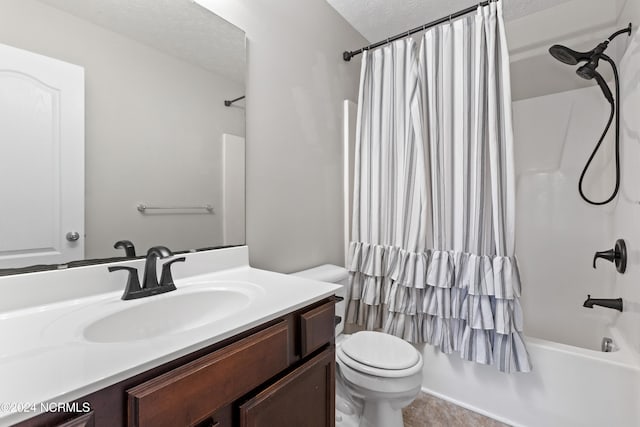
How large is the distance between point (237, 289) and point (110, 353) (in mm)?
507

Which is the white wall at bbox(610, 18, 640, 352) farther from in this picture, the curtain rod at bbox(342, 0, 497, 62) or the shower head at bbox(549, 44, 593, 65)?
the curtain rod at bbox(342, 0, 497, 62)

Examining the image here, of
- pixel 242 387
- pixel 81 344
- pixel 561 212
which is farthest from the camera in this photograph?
pixel 561 212

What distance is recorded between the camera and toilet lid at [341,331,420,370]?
4.10 ft

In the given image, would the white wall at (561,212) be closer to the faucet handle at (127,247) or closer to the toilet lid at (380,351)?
the toilet lid at (380,351)

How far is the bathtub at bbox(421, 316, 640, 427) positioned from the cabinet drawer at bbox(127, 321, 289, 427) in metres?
1.33

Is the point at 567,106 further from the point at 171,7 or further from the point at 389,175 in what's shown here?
the point at 171,7

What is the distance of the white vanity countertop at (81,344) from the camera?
0.45m

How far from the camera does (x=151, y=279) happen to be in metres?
0.95

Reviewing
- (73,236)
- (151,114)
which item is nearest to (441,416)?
(73,236)

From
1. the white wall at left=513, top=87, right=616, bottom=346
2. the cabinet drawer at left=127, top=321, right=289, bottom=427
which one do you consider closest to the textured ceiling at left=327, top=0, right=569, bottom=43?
the white wall at left=513, top=87, right=616, bottom=346

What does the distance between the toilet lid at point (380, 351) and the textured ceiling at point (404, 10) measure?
1.94m

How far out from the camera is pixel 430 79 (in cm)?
164

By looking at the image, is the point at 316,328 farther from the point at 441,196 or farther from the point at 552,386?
the point at 552,386

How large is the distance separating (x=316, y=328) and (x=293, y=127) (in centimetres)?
108
